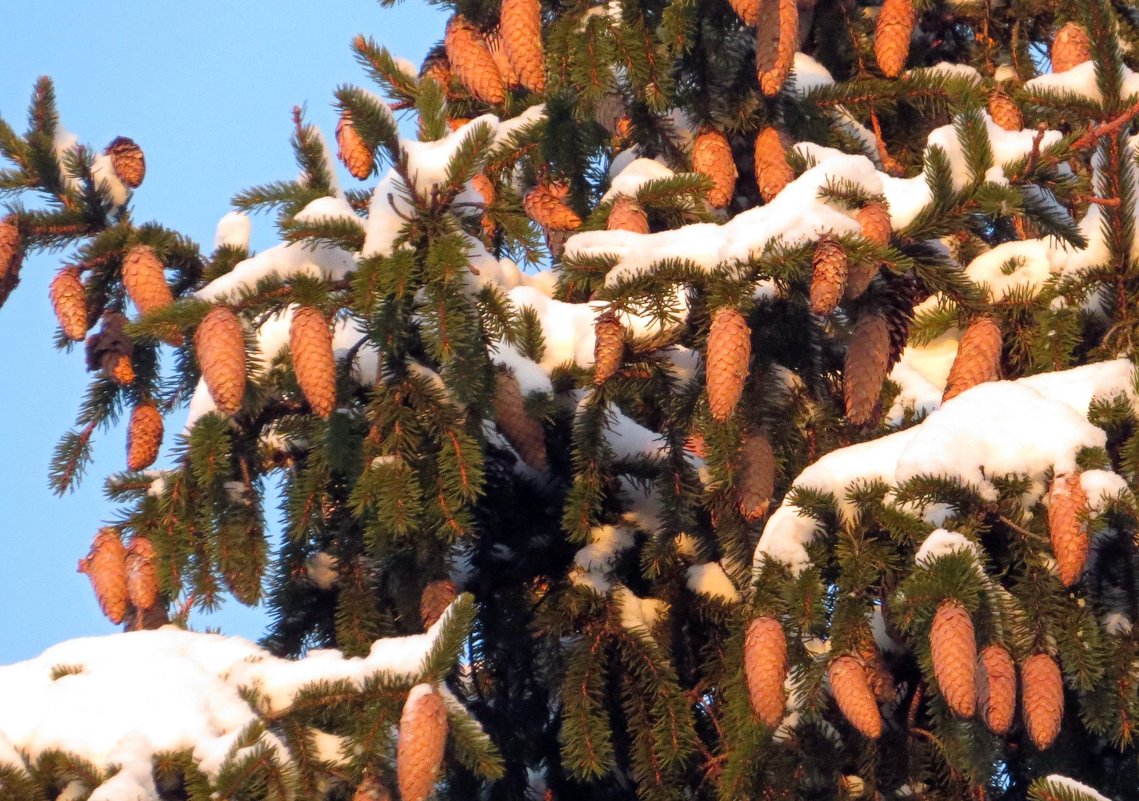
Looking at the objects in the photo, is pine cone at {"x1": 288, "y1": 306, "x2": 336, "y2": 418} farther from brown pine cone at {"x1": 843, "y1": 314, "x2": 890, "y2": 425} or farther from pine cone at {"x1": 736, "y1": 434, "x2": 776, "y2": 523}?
brown pine cone at {"x1": 843, "y1": 314, "x2": 890, "y2": 425}

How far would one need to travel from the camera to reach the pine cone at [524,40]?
12.1 ft

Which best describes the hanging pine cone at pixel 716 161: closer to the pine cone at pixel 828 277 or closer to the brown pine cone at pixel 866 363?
the brown pine cone at pixel 866 363

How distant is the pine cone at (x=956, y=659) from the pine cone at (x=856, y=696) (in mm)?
258

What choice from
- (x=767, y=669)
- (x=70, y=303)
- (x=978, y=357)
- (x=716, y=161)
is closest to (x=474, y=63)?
(x=716, y=161)

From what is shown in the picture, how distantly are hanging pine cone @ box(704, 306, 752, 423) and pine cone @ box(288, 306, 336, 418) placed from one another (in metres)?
0.82

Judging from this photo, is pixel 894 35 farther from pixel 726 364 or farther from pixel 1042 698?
pixel 1042 698

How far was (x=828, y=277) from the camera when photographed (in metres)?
2.89

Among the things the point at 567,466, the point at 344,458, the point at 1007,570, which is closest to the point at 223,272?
the point at 344,458

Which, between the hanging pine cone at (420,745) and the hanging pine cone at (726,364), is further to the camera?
the hanging pine cone at (726,364)

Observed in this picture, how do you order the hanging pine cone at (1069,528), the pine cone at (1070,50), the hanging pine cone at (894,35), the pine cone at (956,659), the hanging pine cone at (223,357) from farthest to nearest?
the pine cone at (1070,50)
the hanging pine cone at (894,35)
the hanging pine cone at (223,357)
the hanging pine cone at (1069,528)
the pine cone at (956,659)

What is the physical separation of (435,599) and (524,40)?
144 cm

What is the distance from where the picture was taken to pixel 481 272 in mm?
3375

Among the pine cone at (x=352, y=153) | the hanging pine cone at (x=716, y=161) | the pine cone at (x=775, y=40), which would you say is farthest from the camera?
the pine cone at (x=352, y=153)

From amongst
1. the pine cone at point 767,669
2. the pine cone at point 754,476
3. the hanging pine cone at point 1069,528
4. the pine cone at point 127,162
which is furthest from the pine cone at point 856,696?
the pine cone at point 127,162
